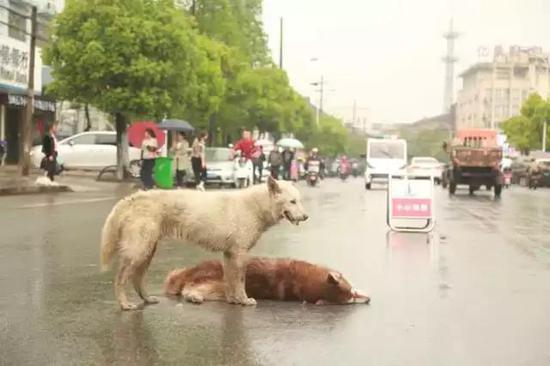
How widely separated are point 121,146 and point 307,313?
1086 inches

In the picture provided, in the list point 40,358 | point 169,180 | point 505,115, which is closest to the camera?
point 40,358

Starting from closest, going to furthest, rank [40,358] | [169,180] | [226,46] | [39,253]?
[40,358] → [39,253] → [169,180] → [226,46]

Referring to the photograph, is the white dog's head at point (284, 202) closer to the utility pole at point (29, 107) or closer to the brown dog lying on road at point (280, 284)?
the brown dog lying on road at point (280, 284)

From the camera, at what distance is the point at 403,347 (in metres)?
6.54

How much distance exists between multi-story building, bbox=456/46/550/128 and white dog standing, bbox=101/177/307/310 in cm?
14529

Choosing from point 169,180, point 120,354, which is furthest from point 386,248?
point 169,180

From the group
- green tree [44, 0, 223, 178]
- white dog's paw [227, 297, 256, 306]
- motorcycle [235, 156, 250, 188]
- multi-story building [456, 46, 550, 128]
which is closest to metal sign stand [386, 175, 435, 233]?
white dog's paw [227, 297, 256, 306]

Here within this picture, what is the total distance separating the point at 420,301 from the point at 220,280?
1832mm

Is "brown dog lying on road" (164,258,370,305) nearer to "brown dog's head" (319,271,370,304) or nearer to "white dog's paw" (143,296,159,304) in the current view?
"brown dog's head" (319,271,370,304)

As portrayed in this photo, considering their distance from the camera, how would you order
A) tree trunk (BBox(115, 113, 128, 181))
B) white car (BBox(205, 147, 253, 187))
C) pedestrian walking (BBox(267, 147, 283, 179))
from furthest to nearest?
pedestrian walking (BBox(267, 147, 283, 179))
white car (BBox(205, 147, 253, 187))
tree trunk (BBox(115, 113, 128, 181))

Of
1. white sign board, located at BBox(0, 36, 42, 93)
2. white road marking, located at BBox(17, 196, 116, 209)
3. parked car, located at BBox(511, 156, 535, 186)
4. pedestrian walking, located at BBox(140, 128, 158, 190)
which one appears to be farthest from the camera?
parked car, located at BBox(511, 156, 535, 186)

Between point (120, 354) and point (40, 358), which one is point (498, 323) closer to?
point (120, 354)

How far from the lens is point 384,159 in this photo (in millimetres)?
41812

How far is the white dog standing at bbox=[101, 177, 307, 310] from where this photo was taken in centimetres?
770
